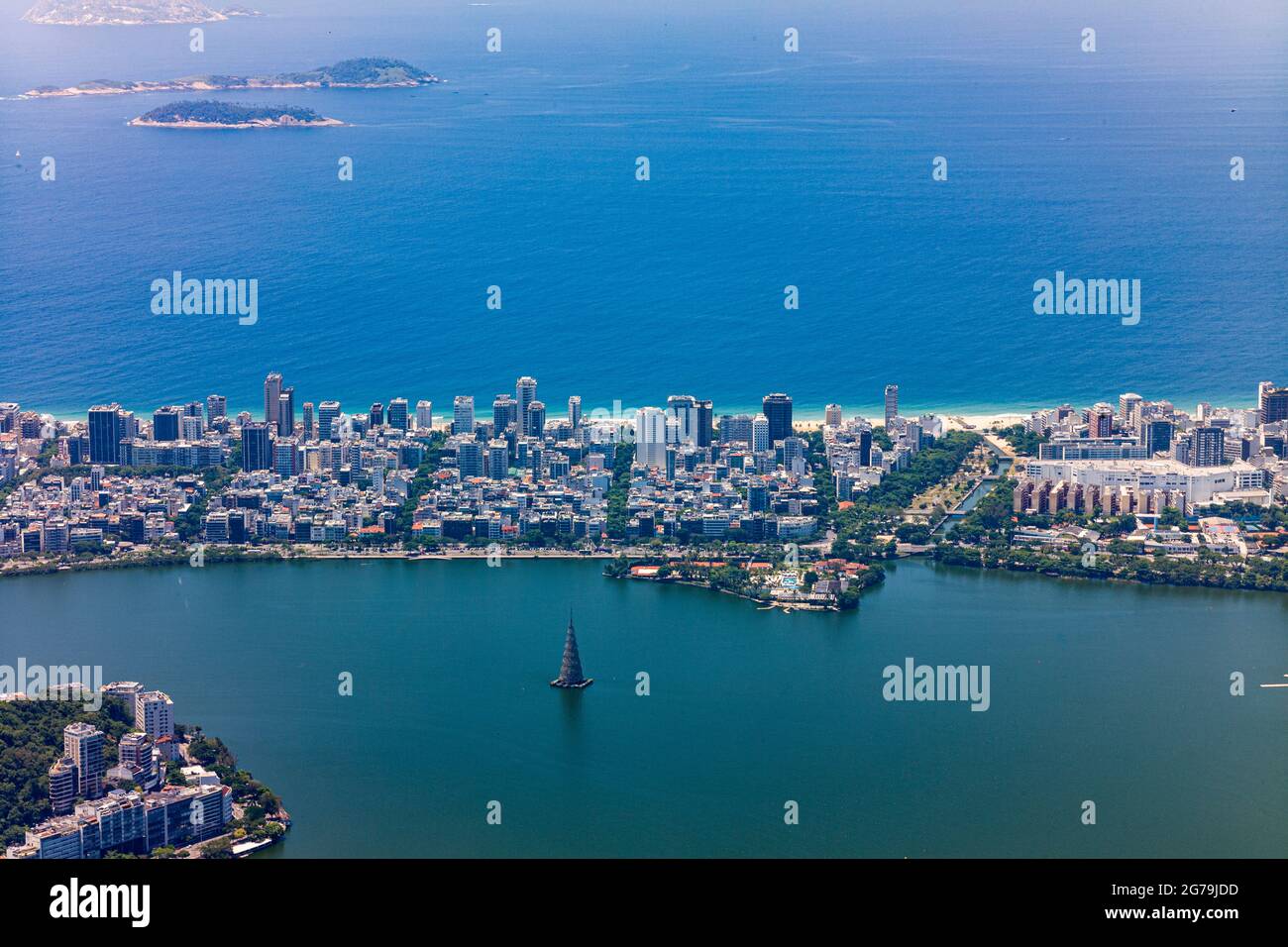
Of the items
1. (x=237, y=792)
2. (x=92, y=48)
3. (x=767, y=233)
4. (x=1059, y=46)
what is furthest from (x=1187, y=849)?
(x=92, y=48)

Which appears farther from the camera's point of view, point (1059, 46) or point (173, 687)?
point (1059, 46)

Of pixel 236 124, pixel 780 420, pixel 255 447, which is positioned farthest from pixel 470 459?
pixel 236 124

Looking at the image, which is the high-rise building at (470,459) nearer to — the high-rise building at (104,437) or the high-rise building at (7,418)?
the high-rise building at (104,437)

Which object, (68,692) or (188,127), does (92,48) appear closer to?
(188,127)

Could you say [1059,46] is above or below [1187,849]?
above

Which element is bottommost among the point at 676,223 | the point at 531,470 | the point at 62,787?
the point at 62,787

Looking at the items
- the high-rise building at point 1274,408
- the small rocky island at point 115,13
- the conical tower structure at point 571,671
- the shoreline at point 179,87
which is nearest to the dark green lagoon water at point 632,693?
the conical tower structure at point 571,671

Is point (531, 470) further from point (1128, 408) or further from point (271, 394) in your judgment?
point (1128, 408)

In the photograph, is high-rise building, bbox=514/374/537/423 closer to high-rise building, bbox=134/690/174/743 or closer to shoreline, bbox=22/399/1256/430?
shoreline, bbox=22/399/1256/430
